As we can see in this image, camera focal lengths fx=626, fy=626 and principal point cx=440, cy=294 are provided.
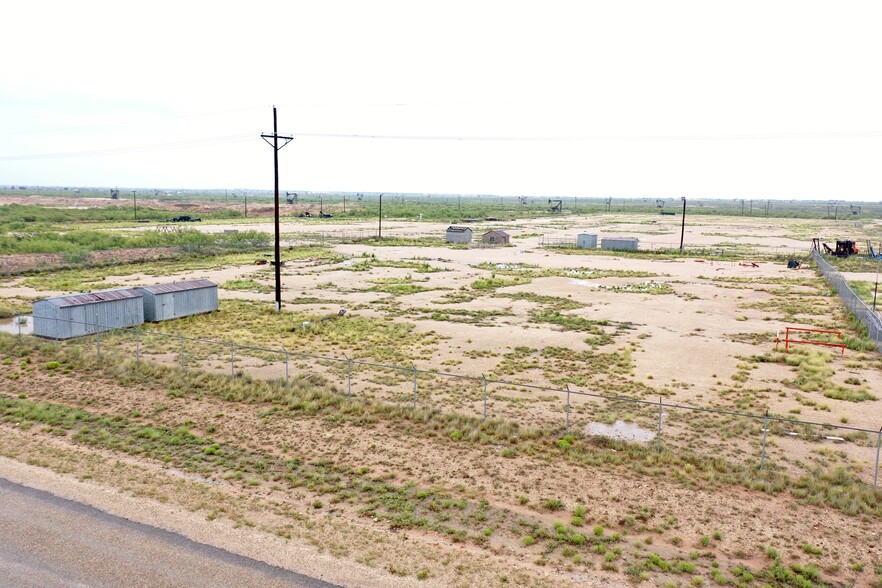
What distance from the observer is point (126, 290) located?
131 ft

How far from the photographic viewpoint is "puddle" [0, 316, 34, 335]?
3688cm

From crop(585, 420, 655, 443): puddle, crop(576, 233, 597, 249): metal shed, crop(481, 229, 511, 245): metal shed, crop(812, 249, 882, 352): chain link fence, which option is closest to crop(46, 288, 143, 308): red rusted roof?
crop(585, 420, 655, 443): puddle

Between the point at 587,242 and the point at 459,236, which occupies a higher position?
the point at 459,236

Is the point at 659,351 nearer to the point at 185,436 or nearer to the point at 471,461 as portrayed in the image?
the point at 471,461

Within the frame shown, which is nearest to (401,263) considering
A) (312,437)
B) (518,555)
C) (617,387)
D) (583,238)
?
(583,238)

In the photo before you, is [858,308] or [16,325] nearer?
[16,325]

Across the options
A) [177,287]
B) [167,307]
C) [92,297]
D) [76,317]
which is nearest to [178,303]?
[167,307]

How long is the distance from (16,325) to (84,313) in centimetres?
647

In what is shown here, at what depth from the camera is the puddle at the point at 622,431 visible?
73.5 feet

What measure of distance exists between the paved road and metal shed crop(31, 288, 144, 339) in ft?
68.0

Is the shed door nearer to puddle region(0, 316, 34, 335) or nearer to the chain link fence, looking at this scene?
puddle region(0, 316, 34, 335)

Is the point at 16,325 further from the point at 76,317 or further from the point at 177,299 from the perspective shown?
the point at 177,299

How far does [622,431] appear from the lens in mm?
23109

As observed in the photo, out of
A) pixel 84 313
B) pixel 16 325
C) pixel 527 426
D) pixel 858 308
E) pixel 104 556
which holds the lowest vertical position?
pixel 104 556
